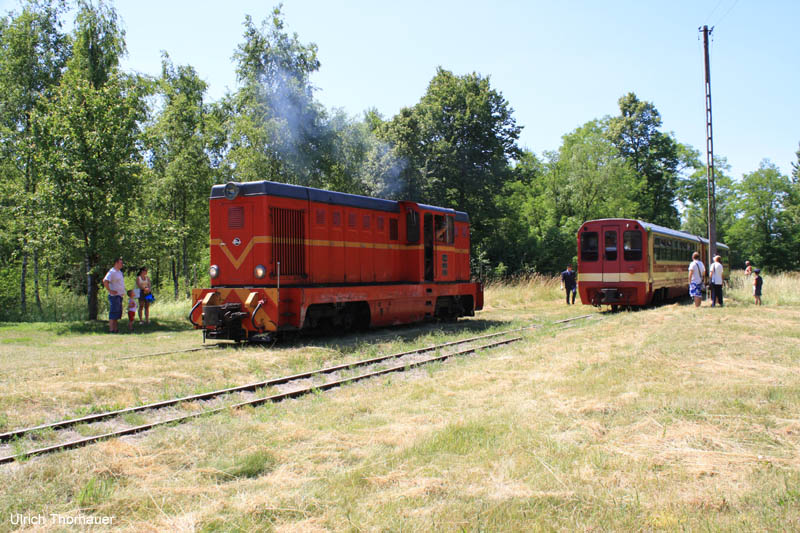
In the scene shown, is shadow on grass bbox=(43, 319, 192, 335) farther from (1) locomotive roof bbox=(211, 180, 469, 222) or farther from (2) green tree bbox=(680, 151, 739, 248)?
(2) green tree bbox=(680, 151, 739, 248)

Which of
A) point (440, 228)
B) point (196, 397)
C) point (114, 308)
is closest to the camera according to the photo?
point (196, 397)

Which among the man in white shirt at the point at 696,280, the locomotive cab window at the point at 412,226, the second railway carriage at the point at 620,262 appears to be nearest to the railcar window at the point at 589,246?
the second railway carriage at the point at 620,262

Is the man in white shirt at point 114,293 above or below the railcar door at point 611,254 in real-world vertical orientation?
below

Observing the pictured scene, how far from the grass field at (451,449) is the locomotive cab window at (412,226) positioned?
618cm

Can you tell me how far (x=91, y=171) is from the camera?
52.7ft

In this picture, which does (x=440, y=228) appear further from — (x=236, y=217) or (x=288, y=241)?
(x=236, y=217)

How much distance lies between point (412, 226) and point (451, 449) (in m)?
10.7

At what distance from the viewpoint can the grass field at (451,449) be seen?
3525 mm

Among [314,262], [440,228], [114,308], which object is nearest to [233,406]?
[314,262]

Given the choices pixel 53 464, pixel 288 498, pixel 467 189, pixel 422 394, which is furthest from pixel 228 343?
pixel 467 189

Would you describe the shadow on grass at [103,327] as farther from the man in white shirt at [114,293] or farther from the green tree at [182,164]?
the green tree at [182,164]

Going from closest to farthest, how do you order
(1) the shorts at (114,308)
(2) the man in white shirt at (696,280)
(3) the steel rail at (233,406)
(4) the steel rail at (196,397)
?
1. (3) the steel rail at (233,406)
2. (4) the steel rail at (196,397)
3. (1) the shorts at (114,308)
4. (2) the man in white shirt at (696,280)

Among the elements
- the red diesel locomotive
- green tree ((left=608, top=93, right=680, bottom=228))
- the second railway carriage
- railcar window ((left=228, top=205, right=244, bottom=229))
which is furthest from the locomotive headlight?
green tree ((left=608, top=93, right=680, bottom=228))

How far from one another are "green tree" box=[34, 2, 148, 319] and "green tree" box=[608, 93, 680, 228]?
42.9 meters
